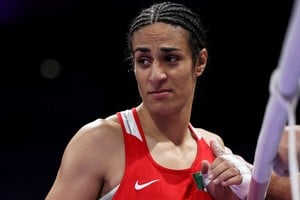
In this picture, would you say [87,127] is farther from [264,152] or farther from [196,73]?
[264,152]

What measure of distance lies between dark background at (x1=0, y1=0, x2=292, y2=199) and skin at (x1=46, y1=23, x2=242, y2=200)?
297cm

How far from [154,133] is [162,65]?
261mm

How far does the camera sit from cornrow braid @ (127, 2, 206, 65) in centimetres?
196

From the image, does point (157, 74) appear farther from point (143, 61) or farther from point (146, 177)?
point (146, 177)

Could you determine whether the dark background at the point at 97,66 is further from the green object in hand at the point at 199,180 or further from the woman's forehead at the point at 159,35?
the green object in hand at the point at 199,180

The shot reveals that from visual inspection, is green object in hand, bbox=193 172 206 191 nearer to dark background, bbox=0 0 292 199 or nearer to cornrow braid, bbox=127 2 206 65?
cornrow braid, bbox=127 2 206 65

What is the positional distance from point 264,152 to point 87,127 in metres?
0.77

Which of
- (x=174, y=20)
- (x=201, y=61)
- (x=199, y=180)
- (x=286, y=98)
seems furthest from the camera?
(x=201, y=61)

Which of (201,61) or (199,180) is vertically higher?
(201,61)

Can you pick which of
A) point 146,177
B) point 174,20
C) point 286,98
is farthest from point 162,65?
point 286,98

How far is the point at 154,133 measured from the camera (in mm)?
1976

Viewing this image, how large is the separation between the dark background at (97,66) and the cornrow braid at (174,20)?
2950 mm

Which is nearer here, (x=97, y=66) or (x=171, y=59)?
(x=171, y=59)

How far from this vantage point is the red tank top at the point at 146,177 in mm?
1772
